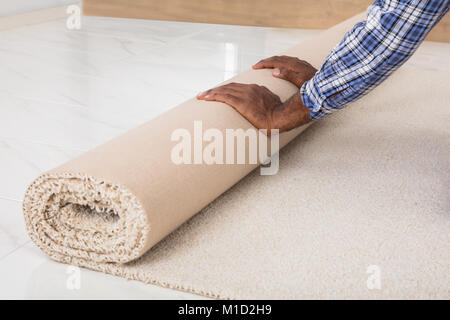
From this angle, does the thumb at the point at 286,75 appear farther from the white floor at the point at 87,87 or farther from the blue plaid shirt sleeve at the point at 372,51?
the white floor at the point at 87,87

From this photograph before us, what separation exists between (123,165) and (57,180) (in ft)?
0.47

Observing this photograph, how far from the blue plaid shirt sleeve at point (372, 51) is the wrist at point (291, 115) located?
0.02 metres

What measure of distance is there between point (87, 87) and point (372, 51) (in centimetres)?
156

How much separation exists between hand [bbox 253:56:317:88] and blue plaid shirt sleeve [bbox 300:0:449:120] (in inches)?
10.9

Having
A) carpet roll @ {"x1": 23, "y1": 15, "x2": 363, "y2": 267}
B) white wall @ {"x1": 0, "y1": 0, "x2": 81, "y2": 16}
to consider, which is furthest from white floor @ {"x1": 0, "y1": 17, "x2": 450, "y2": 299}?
white wall @ {"x1": 0, "y1": 0, "x2": 81, "y2": 16}

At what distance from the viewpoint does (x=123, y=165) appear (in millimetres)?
1256

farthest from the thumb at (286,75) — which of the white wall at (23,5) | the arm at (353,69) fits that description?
the white wall at (23,5)

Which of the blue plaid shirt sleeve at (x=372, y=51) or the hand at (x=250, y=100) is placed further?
the hand at (x=250, y=100)

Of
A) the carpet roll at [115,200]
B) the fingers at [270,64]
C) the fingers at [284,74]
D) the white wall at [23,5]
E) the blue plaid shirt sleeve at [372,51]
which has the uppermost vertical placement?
the blue plaid shirt sleeve at [372,51]

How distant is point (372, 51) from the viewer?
1497mm

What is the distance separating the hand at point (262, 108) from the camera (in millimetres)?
1634

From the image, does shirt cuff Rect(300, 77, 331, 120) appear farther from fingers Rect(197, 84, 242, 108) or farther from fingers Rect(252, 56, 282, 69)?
fingers Rect(252, 56, 282, 69)

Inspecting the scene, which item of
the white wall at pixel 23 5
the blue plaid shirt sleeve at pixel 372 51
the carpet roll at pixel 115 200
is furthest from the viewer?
the white wall at pixel 23 5

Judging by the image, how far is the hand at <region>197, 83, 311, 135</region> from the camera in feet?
5.36
